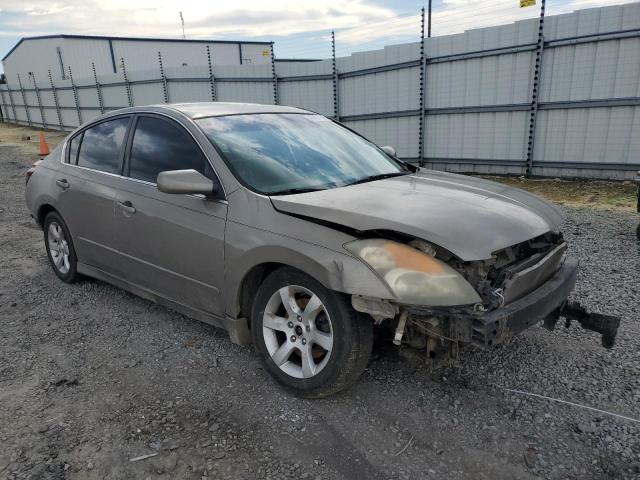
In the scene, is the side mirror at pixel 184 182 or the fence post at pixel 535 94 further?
the fence post at pixel 535 94

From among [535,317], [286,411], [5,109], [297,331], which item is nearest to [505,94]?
[535,317]

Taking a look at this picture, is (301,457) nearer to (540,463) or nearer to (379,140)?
(540,463)

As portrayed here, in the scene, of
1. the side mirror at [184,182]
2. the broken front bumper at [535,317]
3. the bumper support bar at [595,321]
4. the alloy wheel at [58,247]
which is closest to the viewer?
the broken front bumper at [535,317]

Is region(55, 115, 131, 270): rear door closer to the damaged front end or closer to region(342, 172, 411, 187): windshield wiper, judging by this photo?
region(342, 172, 411, 187): windshield wiper

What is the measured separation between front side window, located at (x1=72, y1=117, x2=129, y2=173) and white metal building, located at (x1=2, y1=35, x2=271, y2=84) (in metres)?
31.6

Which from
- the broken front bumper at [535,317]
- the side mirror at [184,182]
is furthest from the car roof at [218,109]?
the broken front bumper at [535,317]

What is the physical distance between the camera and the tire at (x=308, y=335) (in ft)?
8.59

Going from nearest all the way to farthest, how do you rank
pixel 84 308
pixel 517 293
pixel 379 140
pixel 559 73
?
pixel 517 293 → pixel 84 308 → pixel 559 73 → pixel 379 140

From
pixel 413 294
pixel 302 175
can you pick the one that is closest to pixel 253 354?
pixel 302 175

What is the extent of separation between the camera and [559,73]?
29.0 feet

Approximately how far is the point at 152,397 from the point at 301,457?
1.08m

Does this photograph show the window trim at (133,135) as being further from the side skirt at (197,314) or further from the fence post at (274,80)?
the fence post at (274,80)

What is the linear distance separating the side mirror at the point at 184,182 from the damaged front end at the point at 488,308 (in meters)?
1.23

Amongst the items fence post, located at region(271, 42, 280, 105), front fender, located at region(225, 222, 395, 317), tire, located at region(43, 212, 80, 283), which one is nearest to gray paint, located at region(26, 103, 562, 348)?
front fender, located at region(225, 222, 395, 317)
